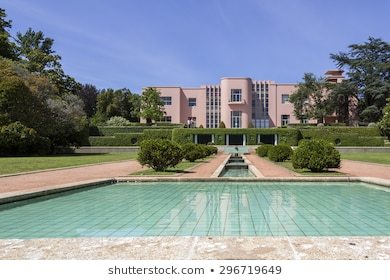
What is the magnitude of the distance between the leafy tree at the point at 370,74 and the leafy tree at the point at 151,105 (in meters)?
25.7

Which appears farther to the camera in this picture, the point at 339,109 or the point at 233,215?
the point at 339,109

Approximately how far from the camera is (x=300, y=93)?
59.3m

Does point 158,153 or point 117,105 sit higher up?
point 117,105

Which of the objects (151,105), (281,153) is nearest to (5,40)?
(151,105)

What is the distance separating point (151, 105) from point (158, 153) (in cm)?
4607

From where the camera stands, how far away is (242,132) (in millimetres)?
Answer: 49469

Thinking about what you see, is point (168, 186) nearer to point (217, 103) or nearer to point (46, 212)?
point (46, 212)

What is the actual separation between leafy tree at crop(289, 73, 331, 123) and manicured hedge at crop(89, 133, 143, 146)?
25.1 metres

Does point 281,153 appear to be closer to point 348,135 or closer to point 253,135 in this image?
point 348,135

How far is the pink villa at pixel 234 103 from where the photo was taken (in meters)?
63.8
